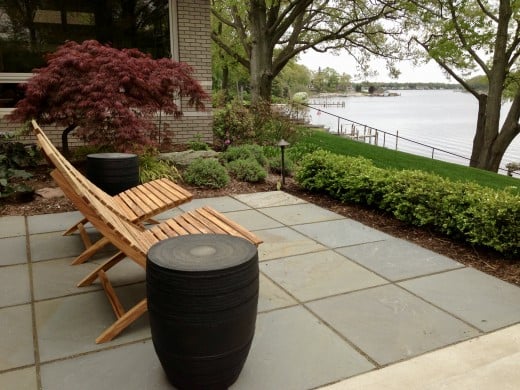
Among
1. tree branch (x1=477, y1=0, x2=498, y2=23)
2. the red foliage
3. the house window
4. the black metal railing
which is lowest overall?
the black metal railing

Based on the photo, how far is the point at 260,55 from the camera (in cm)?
1880

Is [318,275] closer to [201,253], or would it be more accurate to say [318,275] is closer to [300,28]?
[201,253]

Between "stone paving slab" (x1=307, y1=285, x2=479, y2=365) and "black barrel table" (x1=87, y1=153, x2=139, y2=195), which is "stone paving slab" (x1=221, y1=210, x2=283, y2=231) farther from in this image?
"stone paving slab" (x1=307, y1=285, x2=479, y2=365)

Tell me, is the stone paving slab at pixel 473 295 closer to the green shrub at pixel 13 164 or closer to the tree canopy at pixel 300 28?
the green shrub at pixel 13 164

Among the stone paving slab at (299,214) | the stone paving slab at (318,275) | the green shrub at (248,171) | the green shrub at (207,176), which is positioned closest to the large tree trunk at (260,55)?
the green shrub at (248,171)

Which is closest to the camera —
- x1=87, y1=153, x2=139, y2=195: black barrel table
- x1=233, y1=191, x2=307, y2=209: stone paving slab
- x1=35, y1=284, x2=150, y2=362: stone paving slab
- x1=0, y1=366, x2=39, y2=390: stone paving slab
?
x1=0, y1=366, x2=39, y2=390: stone paving slab

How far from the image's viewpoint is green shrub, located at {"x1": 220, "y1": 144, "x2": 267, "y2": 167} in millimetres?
8188

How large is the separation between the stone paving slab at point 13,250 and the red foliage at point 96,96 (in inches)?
86.4

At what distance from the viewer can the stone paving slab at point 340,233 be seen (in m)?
4.73

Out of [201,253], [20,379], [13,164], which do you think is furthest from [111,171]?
[201,253]

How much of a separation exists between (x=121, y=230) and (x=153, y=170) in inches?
172

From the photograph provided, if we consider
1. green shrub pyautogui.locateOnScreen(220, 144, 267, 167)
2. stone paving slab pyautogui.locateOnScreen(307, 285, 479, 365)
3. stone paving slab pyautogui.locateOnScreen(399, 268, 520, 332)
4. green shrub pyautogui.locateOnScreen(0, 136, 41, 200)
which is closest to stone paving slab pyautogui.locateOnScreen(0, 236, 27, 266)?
green shrub pyautogui.locateOnScreen(0, 136, 41, 200)

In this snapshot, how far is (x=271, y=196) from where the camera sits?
6641mm

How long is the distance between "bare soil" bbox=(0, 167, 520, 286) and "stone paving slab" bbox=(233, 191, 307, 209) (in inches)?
8.8
